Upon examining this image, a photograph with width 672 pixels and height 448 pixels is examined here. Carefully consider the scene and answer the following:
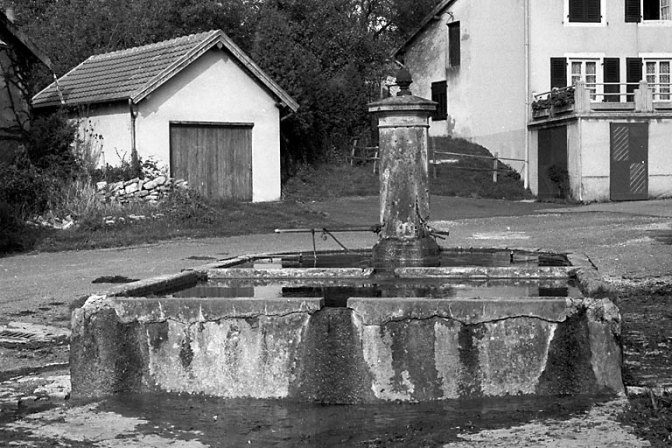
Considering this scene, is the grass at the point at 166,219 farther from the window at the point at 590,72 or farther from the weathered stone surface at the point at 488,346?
the weathered stone surface at the point at 488,346

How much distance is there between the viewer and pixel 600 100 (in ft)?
116

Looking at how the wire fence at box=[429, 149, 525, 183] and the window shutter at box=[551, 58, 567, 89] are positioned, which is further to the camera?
the window shutter at box=[551, 58, 567, 89]

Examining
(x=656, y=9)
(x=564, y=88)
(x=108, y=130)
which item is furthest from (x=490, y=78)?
(x=108, y=130)

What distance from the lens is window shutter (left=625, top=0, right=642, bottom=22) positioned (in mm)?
36094

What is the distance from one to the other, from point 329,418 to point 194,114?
68.8 ft

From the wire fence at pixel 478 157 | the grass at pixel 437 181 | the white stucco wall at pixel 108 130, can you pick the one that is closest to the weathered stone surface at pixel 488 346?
the white stucco wall at pixel 108 130

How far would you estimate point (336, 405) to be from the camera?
7383 mm

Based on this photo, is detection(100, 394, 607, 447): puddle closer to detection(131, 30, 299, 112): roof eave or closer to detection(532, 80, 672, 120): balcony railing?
detection(131, 30, 299, 112): roof eave

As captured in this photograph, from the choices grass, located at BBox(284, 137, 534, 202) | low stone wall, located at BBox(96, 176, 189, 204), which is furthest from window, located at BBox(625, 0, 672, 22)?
low stone wall, located at BBox(96, 176, 189, 204)

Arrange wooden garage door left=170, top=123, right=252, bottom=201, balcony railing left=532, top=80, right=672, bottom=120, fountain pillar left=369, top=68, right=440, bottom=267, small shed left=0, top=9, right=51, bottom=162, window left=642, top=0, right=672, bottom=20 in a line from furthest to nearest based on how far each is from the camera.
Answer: window left=642, top=0, right=672, bottom=20
balcony railing left=532, top=80, right=672, bottom=120
wooden garage door left=170, top=123, right=252, bottom=201
small shed left=0, top=9, right=51, bottom=162
fountain pillar left=369, top=68, right=440, bottom=267

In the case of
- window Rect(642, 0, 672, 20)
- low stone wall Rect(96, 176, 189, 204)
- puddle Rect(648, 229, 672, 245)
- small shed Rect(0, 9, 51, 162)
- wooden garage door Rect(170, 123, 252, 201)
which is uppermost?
window Rect(642, 0, 672, 20)

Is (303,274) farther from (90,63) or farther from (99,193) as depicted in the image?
(90,63)

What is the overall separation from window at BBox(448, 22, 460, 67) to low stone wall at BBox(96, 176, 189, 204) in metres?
17.7

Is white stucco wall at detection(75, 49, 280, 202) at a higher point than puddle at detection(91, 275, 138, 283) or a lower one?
higher
